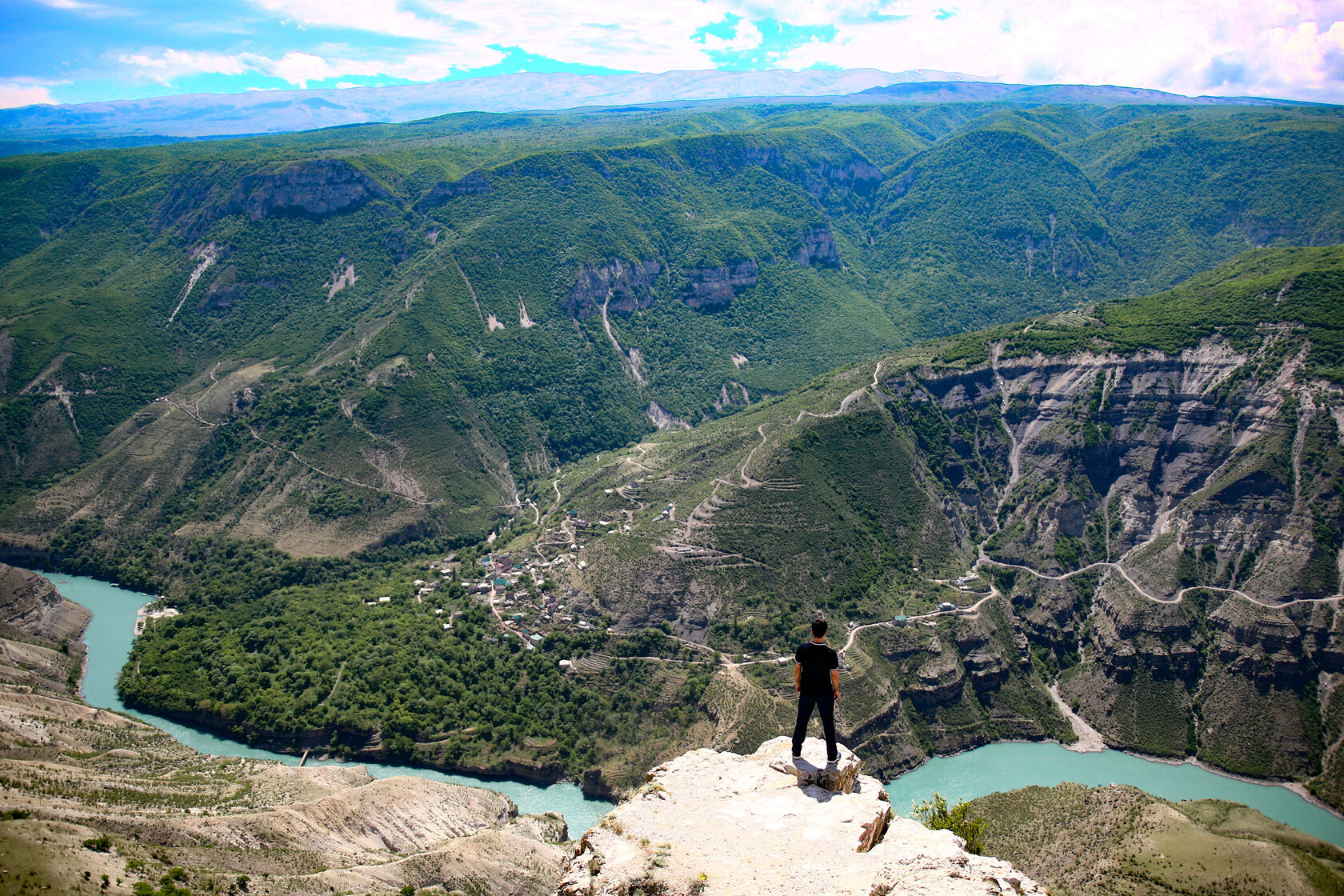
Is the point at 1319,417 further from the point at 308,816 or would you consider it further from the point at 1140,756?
the point at 308,816

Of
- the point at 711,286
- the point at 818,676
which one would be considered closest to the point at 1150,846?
the point at 818,676

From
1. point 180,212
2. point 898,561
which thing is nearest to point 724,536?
point 898,561

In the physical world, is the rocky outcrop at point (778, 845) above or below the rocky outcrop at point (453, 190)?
below

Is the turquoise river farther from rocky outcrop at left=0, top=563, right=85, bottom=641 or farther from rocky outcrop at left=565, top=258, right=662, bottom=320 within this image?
rocky outcrop at left=565, top=258, right=662, bottom=320

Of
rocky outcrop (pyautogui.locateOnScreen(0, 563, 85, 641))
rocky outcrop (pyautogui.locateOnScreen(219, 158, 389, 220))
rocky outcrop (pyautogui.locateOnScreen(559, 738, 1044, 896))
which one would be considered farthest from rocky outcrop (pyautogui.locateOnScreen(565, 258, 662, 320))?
rocky outcrop (pyautogui.locateOnScreen(559, 738, 1044, 896))

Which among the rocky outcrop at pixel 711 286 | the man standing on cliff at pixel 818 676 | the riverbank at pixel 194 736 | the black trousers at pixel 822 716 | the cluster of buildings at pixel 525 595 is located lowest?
the riverbank at pixel 194 736

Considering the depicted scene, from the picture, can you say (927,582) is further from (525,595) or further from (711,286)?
(711,286)

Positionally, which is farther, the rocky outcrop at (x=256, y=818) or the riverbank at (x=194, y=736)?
the riverbank at (x=194, y=736)

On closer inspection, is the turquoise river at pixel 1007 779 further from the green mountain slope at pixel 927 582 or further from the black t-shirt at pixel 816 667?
the black t-shirt at pixel 816 667

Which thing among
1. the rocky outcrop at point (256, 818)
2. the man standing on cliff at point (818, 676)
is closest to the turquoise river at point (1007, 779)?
the rocky outcrop at point (256, 818)
